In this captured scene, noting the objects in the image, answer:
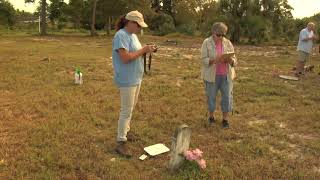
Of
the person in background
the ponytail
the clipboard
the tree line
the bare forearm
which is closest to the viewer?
the bare forearm

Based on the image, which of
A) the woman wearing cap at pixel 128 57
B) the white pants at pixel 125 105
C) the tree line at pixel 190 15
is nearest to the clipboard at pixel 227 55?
the woman wearing cap at pixel 128 57

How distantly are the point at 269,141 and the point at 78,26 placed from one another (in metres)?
42.4

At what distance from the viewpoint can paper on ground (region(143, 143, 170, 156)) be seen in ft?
19.7

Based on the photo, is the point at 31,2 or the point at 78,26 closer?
the point at 31,2

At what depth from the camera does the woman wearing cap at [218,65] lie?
270 inches

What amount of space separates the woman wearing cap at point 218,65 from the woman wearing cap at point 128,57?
1509 mm

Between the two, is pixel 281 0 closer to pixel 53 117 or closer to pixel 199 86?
pixel 199 86

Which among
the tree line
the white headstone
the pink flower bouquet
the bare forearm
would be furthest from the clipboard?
the tree line

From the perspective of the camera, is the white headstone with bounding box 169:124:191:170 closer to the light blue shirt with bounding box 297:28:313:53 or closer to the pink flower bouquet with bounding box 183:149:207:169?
the pink flower bouquet with bounding box 183:149:207:169

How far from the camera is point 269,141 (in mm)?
6645

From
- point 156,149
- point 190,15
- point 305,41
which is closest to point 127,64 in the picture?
point 156,149

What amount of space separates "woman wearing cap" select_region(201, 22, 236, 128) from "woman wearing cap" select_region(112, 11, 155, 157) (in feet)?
4.95

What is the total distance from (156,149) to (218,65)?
180cm

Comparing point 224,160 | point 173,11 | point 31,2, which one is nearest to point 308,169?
point 224,160
